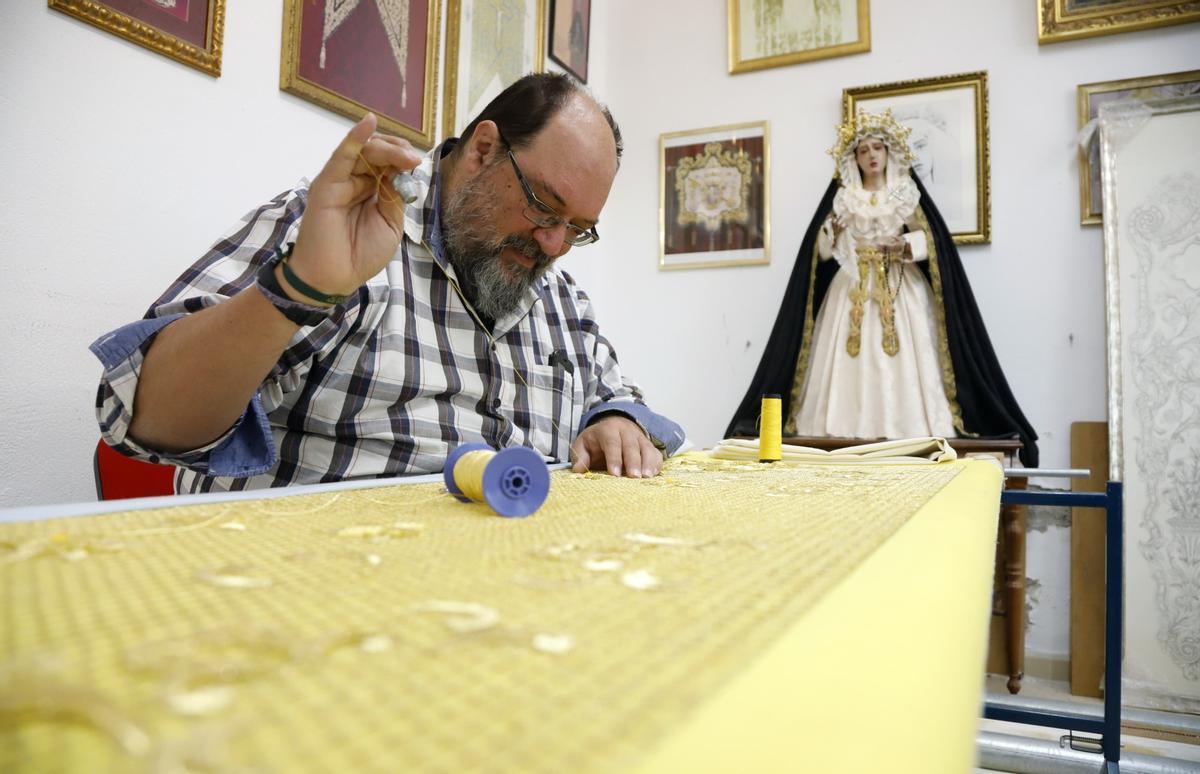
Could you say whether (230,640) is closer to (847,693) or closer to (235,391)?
(847,693)

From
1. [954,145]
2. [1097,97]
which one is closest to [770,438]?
[954,145]

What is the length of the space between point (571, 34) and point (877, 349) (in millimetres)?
2015

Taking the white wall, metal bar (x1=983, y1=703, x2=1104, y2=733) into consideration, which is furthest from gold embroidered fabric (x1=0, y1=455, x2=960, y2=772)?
metal bar (x1=983, y1=703, x2=1104, y2=733)

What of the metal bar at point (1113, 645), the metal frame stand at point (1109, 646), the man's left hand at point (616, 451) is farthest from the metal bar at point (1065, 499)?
the man's left hand at point (616, 451)

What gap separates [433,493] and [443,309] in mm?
604

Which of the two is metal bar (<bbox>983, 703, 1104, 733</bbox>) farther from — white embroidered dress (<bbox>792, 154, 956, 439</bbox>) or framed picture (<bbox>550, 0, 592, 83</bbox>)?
framed picture (<bbox>550, 0, 592, 83</bbox>)

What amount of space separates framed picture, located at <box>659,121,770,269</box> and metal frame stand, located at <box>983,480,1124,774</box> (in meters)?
2.03

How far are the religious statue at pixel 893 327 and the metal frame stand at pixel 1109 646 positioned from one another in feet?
3.37

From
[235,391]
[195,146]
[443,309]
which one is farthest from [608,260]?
[235,391]

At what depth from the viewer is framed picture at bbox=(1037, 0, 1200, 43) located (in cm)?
290

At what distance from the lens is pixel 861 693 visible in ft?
0.81

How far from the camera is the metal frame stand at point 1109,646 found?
1652mm

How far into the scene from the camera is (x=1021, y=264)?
123 inches

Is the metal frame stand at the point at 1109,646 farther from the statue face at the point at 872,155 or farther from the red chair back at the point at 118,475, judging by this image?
the red chair back at the point at 118,475
